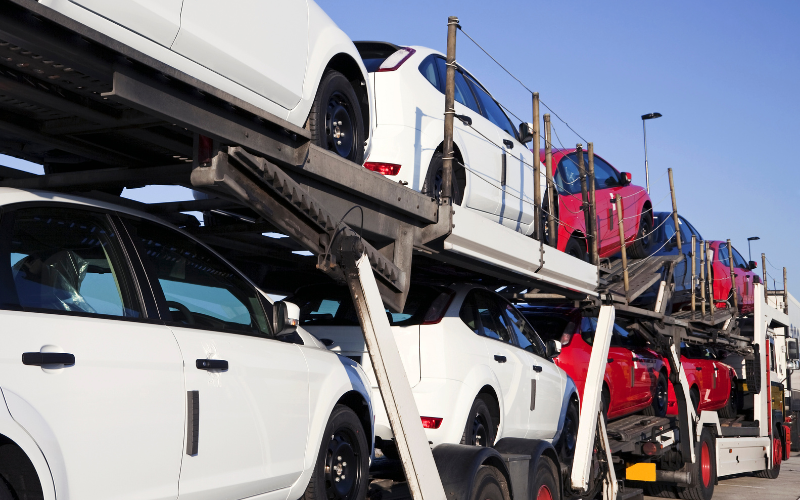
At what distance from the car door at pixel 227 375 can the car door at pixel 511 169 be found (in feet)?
11.7

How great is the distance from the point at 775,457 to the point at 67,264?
42.4 feet

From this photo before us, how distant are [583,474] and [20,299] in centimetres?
494

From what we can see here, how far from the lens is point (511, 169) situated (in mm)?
Answer: 7613

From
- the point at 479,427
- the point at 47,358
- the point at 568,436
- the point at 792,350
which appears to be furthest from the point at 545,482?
the point at 792,350

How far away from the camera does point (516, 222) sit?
25.5 ft

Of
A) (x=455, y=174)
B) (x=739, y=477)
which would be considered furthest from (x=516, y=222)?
(x=739, y=477)

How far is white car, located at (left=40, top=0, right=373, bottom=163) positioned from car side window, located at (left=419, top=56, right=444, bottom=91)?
1.38 metres

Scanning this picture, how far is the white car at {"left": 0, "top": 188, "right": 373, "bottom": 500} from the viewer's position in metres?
2.59

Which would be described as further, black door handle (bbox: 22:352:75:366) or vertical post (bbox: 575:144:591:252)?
vertical post (bbox: 575:144:591:252)

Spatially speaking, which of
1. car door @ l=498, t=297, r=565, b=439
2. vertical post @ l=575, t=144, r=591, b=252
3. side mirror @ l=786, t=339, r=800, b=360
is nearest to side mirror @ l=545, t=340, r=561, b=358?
car door @ l=498, t=297, r=565, b=439

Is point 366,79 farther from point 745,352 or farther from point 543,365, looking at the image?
point 745,352

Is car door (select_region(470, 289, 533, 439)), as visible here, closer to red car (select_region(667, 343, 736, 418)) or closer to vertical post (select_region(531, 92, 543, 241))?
vertical post (select_region(531, 92, 543, 241))

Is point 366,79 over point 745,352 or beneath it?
over

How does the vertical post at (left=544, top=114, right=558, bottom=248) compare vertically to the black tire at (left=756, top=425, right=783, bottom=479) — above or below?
above
